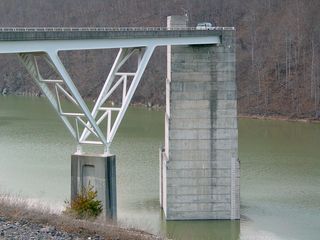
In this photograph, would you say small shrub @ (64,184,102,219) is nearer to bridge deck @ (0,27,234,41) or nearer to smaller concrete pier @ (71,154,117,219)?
smaller concrete pier @ (71,154,117,219)

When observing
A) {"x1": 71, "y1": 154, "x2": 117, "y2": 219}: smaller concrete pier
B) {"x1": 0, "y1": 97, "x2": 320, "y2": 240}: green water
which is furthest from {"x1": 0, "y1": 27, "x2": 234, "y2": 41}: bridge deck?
{"x1": 0, "y1": 97, "x2": 320, "y2": 240}: green water

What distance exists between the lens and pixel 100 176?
21.1 meters

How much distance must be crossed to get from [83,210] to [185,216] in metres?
8.02

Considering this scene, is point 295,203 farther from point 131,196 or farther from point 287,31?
point 287,31

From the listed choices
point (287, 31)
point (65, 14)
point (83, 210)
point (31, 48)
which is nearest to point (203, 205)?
point (83, 210)

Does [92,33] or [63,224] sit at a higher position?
[92,33]

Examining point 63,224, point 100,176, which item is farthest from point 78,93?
point 63,224

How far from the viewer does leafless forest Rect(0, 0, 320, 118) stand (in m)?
60.2

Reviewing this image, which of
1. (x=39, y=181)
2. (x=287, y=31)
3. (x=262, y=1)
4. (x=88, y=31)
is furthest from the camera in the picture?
(x=262, y=1)

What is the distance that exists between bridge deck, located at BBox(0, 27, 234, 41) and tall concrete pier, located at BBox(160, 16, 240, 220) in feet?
3.23

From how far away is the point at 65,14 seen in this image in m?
94.2

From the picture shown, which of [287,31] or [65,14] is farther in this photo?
[65,14]

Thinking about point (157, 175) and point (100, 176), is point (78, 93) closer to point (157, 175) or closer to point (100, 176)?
point (100, 176)

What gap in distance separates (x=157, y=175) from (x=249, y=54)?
126ft
